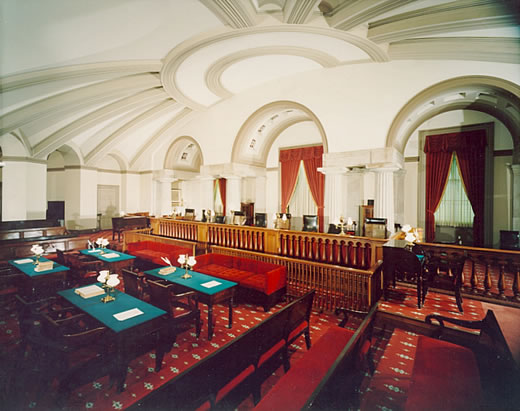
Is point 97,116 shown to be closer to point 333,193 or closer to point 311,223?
point 311,223

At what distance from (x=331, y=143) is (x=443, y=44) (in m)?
3.47

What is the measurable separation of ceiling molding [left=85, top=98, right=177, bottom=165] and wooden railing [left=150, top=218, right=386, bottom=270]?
5.06 m

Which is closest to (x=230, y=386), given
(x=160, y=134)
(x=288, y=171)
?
(x=288, y=171)

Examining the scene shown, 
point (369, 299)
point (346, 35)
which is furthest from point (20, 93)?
point (369, 299)

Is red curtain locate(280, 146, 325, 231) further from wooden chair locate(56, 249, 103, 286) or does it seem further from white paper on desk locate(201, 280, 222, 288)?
wooden chair locate(56, 249, 103, 286)

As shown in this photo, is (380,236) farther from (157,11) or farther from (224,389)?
(157,11)

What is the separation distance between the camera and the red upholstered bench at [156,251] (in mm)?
6707

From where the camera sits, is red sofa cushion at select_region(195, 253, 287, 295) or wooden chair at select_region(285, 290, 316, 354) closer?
wooden chair at select_region(285, 290, 316, 354)

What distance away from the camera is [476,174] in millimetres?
9008

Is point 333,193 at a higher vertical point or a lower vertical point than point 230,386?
higher

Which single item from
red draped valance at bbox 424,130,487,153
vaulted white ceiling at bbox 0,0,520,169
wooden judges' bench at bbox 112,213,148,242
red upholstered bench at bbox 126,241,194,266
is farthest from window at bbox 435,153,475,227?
wooden judges' bench at bbox 112,213,148,242

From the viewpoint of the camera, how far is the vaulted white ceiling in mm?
4637

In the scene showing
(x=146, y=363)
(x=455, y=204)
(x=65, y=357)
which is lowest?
(x=146, y=363)

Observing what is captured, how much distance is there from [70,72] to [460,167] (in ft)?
41.4
